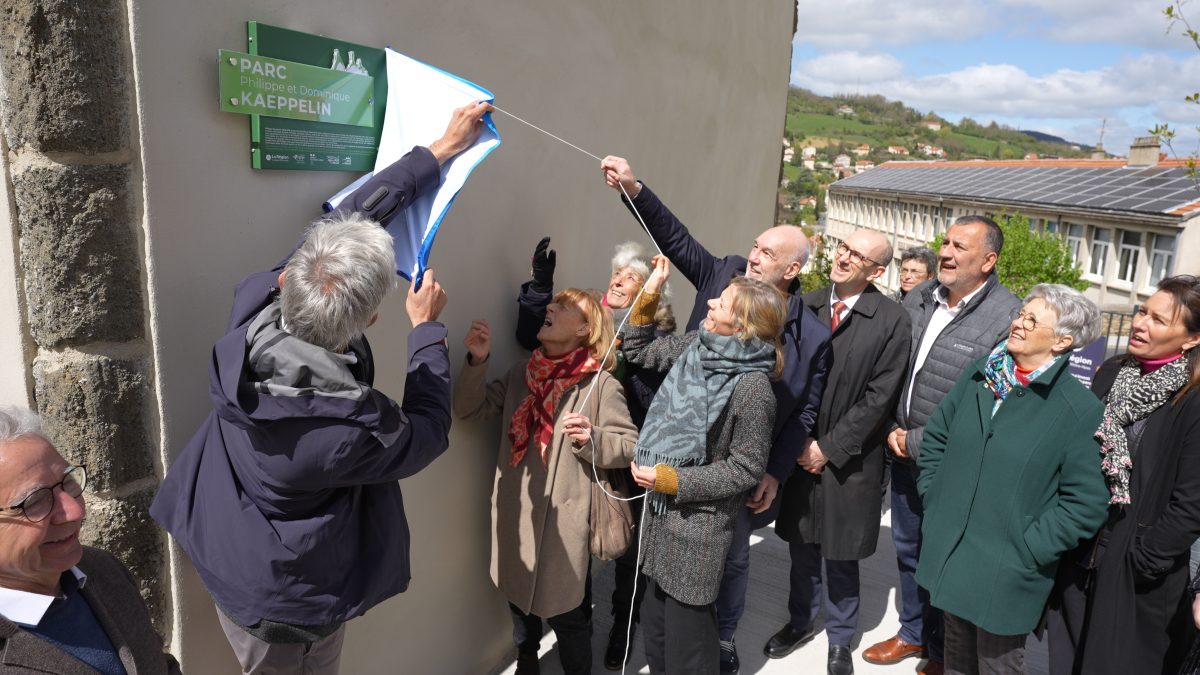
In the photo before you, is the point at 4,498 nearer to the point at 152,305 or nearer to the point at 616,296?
the point at 152,305

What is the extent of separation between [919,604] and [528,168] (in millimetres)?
2752

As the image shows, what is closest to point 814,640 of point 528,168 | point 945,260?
point 945,260

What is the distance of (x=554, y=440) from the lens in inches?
118

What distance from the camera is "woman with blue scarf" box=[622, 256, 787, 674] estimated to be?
2.62 meters

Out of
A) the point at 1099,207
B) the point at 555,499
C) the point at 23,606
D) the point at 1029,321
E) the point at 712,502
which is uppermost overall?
the point at 1099,207

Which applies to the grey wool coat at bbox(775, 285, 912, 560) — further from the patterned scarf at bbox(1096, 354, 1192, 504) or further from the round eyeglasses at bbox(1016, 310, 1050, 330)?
the patterned scarf at bbox(1096, 354, 1192, 504)

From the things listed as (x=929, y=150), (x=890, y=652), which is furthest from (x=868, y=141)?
(x=890, y=652)

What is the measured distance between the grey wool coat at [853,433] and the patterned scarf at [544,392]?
1118 mm

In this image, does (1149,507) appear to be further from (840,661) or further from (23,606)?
(23,606)

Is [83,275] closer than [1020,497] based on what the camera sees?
Yes

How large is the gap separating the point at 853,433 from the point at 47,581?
2.82 m

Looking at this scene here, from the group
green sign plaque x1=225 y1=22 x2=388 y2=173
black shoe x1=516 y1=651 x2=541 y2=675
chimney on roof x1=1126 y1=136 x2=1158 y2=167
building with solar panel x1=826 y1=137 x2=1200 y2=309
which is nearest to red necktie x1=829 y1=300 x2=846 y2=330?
black shoe x1=516 y1=651 x2=541 y2=675

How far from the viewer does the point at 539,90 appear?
3256 millimetres

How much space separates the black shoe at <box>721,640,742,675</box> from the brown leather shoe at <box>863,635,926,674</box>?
0.71 m
